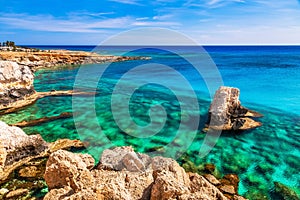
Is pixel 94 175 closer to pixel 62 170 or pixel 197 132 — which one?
pixel 62 170

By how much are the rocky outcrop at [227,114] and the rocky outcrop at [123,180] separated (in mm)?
9102

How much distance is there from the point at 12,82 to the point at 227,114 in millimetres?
24442

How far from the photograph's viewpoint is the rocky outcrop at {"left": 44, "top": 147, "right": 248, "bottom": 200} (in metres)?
6.15

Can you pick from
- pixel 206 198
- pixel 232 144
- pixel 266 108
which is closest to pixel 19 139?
pixel 206 198

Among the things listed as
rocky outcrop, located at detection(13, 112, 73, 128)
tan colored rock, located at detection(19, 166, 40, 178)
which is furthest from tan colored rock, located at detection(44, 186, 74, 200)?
rocky outcrop, located at detection(13, 112, 73, 128)

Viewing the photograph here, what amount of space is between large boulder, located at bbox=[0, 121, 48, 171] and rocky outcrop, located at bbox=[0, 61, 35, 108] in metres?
14.4

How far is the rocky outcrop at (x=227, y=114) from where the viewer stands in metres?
20.8

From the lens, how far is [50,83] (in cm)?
4453

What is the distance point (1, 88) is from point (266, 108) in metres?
31.2

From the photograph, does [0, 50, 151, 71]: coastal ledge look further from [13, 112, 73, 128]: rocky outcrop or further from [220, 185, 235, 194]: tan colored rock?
[220, 185, 235, 194]: tan colored rock

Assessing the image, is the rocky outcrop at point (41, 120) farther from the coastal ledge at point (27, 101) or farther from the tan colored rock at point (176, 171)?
the tan colored rock at point (176, 171)

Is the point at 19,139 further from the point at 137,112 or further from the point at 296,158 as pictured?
the point at 296,158

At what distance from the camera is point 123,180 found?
823 cm

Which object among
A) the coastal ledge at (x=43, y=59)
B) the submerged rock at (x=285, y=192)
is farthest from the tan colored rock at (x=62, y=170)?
the coastal ledge at (x=43, y=59)
